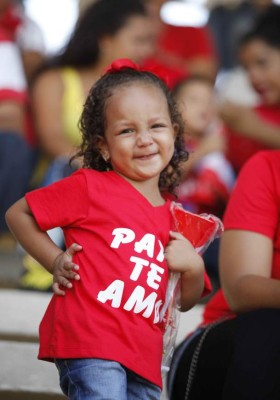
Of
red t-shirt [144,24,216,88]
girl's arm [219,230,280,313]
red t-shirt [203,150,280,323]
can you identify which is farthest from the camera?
red t-shirt [144,24,216,88]

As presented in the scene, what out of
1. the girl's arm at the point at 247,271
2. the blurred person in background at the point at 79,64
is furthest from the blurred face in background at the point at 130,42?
the girl's arm at the point at 247,271

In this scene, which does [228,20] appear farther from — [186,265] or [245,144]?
[186,265]

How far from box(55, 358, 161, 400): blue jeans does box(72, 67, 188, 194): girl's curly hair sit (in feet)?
1.61

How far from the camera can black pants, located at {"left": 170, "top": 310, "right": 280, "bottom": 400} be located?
8.43ft

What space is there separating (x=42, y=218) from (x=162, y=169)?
335mm

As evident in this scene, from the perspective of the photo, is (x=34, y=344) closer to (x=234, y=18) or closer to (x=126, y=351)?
(x=126, y=351)

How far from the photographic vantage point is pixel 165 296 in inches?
97.4

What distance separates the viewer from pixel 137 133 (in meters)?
2.49

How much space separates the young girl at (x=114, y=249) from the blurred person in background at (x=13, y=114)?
70.8 inches

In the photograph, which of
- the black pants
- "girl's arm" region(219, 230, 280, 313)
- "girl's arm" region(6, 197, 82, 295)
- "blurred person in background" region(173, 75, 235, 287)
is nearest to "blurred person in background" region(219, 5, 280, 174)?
"blurred person in background" region(173, 75, 235, 287)

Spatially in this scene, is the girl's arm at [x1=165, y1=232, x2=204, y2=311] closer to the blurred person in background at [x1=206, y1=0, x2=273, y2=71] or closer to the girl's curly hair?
the girl's curly hair

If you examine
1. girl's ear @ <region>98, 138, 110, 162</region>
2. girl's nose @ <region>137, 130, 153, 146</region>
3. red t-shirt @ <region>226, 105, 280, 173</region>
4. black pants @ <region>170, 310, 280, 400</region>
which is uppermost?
girl's nose @ <region>137, 130, 153, 146</region>

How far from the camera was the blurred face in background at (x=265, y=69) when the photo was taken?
14.3 ft

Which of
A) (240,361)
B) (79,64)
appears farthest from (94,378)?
(79,64)
